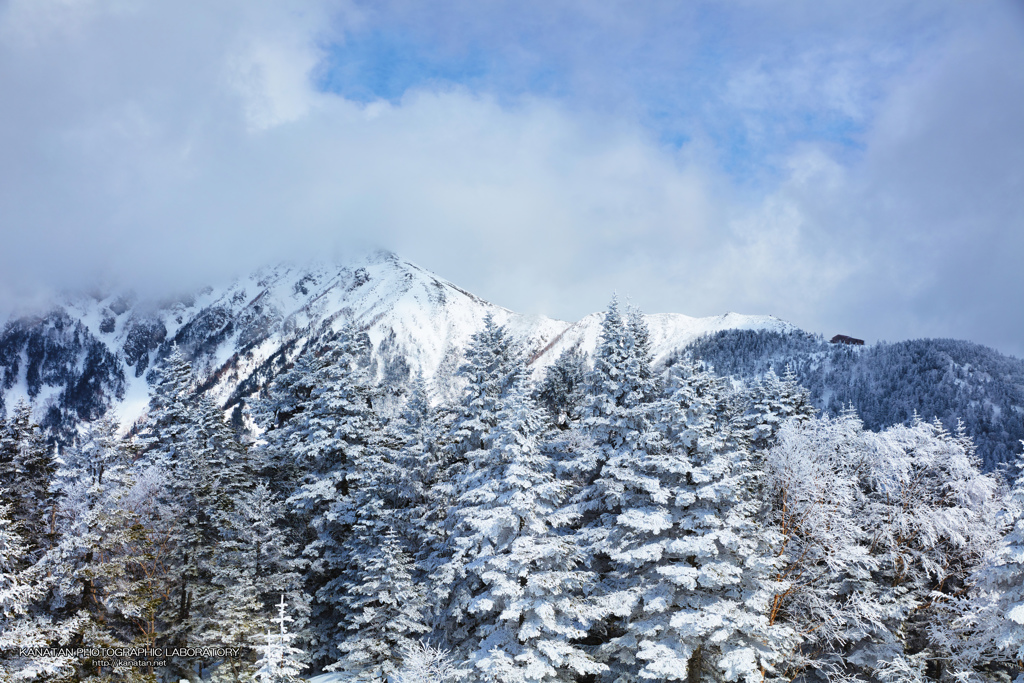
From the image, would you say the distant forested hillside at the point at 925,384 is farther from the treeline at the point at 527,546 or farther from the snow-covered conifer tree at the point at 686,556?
the snow-covered conifer tree at the point at 686,556

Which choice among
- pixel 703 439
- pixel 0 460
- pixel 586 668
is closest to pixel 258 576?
pixel 0 460

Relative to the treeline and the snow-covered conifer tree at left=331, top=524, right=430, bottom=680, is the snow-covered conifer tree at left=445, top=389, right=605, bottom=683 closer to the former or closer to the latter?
the treeline

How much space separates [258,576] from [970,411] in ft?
565

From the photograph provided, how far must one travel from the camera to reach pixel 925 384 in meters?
153

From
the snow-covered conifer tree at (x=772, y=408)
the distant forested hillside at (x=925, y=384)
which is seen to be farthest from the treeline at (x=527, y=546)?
the distant forested hillside at (x=925, y=384)

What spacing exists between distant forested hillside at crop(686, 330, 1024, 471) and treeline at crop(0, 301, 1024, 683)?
113m

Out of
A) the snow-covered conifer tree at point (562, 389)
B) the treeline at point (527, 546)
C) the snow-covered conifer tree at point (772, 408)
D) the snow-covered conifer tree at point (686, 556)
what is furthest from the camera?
the snow-covered conifer tree at point (562, 389)

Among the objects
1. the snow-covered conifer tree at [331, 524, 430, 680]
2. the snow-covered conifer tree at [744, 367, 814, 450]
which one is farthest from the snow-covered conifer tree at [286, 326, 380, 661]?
the snow-covered conifer tree at [744, 367, 814, 450]

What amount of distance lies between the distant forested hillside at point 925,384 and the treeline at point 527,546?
112628mm

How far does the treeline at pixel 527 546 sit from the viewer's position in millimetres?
21250

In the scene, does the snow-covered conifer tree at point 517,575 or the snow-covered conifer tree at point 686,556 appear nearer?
the snow-covered conifer tree at point 686,556

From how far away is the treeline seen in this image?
21250 mm

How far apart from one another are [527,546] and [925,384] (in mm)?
170532

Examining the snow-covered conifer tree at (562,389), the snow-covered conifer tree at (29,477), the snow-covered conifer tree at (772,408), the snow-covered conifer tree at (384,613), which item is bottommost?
the snow-covered conifer tree at (384,613)
